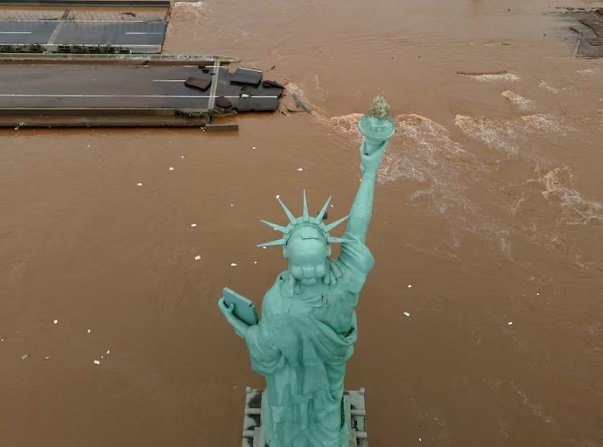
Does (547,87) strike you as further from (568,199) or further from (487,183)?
(487,183)

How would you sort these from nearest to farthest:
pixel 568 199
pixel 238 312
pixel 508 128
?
pixel 238 312, pixel 568 199, pixel 508 128

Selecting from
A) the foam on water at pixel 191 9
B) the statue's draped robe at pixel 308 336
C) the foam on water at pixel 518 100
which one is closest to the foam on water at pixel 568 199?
the foam on water at pixel 518 100

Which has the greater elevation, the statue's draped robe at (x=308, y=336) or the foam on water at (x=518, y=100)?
the foam on water at (x=518, y=100)

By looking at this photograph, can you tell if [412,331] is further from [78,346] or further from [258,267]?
[78,346]

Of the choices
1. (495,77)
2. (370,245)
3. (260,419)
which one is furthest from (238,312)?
(495,77)

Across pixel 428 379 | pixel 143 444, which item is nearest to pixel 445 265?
pixel 428 379

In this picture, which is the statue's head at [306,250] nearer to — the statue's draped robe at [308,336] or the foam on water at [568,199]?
the statue's draped robe at [308,336]
